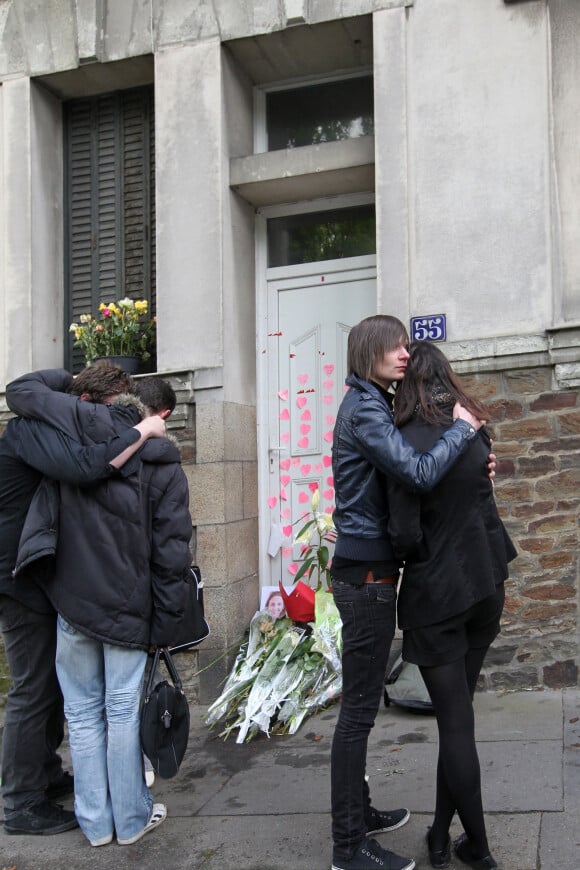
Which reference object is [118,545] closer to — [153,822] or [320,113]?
[153,822]

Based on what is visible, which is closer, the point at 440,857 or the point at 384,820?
the point at 440,857

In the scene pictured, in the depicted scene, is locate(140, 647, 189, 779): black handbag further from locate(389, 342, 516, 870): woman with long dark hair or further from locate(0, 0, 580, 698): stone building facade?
locate(0, 0, 580, 698): stone building facade

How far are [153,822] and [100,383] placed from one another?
189 cm

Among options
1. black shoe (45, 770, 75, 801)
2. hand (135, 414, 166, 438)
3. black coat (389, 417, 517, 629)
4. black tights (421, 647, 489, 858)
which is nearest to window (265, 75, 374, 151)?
hand (135, 414, 166, 438)

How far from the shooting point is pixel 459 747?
299cm

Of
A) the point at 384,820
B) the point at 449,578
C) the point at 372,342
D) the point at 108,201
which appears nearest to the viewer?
the point at 449,578

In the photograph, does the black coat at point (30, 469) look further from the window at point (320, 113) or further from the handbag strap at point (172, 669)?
the window at point (320, 113)

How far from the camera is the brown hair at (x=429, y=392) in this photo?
309cm

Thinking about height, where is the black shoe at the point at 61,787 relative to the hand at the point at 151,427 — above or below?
below

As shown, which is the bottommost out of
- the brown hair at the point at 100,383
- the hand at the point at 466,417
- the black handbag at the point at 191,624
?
the black handbag at the point at 191,624

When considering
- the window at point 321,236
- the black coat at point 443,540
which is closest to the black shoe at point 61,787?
the black coat at point 443,540

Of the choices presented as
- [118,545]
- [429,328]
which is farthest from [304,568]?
Answer: [118,545]

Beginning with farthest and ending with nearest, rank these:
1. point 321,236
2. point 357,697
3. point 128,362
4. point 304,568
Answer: point 321,236 → point 128,362 → point 304,568 → point 357,697

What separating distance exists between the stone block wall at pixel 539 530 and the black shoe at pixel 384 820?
72.2 inches
